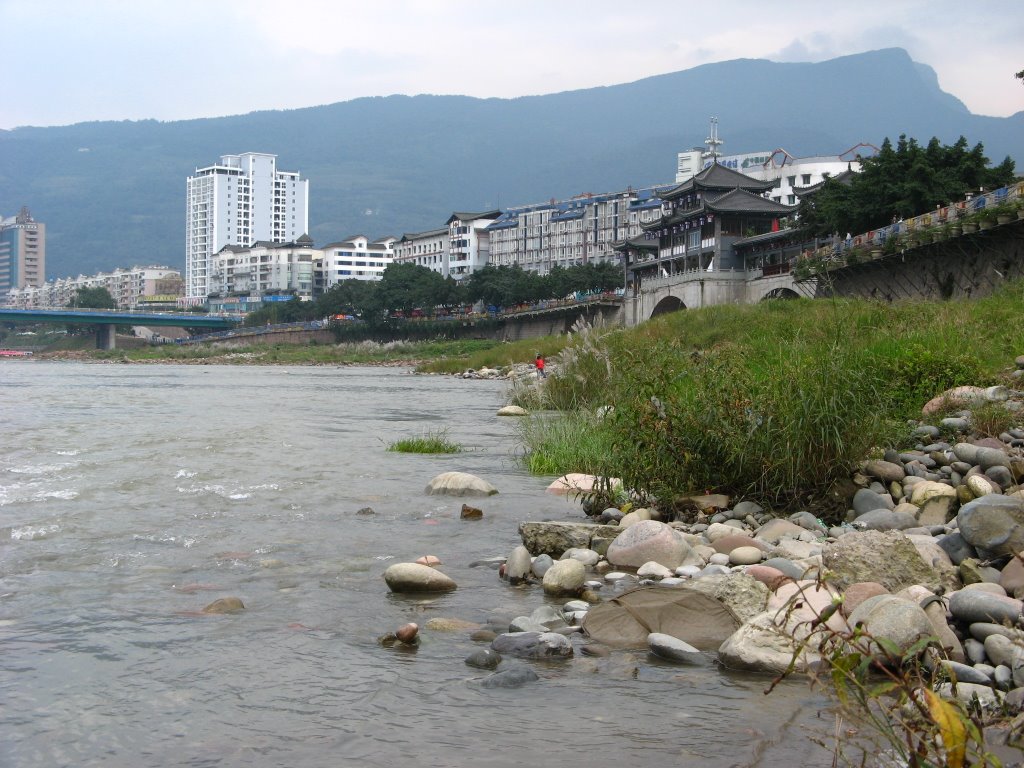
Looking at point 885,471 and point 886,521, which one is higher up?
point 885,471

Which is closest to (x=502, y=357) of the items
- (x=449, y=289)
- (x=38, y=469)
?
(x=38, y=469)

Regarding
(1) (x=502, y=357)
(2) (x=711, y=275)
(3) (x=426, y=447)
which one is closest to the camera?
(3) (x=426, y=447)

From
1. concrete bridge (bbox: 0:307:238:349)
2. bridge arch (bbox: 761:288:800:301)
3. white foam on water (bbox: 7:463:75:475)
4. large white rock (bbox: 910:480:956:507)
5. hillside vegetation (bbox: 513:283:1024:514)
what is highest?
bridge arch (bbox: 761:288:800:301)

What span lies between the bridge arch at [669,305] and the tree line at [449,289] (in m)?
23.9

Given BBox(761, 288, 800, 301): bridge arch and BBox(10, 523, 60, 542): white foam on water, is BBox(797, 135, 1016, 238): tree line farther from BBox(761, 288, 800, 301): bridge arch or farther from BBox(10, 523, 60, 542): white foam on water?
BBox(10, 523, 60, 542): white foam on water

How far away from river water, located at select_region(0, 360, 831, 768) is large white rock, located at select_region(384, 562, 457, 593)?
142 mm

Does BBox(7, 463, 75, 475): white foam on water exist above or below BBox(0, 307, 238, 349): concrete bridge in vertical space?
below

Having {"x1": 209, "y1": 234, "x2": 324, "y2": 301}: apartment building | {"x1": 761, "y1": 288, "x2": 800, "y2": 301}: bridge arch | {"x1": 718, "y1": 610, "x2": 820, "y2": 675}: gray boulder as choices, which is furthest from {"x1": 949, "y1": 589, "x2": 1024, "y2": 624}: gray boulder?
{"x1": 209, "y1": 234, "x2": 324, "y2": 301}: apartment building

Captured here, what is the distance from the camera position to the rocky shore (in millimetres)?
4445

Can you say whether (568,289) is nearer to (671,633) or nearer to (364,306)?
(364,306)

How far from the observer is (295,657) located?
5035mm

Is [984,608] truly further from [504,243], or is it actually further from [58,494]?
[504,243]

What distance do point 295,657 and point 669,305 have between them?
6278 cm

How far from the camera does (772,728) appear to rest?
13.6 feet
